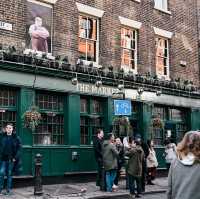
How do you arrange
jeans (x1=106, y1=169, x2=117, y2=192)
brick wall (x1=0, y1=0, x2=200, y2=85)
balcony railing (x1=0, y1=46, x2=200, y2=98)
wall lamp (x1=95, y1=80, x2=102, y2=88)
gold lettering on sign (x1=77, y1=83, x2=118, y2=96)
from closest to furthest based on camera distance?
1. jeans (x1=106, y1=169, x2=117, y2=192)
2. balcony railing (x1=0, y1=46, x2=200, y2=98)
3. brick wall (x1=0, y1=0, x2=200, y2=85)
4. gold lettering on sign (x1=77, y1=83, x2=118, y2=96)
5. wall lamp (x1=95, y1=80, x2=102, y2=88)

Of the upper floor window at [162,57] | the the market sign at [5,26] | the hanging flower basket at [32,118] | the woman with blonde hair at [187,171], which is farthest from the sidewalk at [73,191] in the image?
the woman with blonde hair at [187,171]

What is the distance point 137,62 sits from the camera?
61.4 ft

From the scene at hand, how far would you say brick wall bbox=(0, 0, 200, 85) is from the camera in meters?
14.6

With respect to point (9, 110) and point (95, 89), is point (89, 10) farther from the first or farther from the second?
point (9, 110)

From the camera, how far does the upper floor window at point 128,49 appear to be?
60.0ft

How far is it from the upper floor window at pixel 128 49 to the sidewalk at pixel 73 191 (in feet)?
16.7

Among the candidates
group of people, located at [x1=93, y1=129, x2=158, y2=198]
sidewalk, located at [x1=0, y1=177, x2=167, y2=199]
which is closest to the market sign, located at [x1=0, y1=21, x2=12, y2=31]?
group of people, located at [x1=93, y1=129, x2=158, y2=198]

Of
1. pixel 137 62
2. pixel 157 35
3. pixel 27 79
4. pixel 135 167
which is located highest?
pixel 157 35

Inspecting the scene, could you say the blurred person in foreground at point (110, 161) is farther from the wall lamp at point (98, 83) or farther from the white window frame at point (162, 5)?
the white window frame at point (162, 5)

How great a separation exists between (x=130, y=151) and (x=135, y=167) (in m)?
0.53

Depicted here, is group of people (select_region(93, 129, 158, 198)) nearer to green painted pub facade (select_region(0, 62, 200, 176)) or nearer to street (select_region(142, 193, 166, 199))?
street (select_region(142, 193, 166, 199))

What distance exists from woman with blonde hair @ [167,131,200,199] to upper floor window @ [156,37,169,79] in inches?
609

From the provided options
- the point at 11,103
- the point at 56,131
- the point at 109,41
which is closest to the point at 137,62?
the point at 109,41

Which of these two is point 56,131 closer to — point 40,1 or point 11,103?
point 11,103
